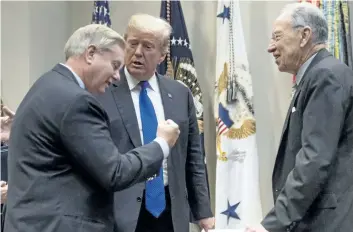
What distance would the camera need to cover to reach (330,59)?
5.81ft

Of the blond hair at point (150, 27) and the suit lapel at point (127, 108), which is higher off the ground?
the blond hair at point (150, 27)

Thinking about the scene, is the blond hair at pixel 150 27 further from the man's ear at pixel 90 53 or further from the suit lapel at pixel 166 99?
the man's ear at pixel 90 53

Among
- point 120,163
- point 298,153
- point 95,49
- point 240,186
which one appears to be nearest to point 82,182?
point 120,163

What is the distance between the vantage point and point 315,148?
1.64m

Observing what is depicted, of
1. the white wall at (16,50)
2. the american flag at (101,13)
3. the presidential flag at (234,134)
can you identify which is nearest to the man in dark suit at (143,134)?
the presidential flag at (234,134)

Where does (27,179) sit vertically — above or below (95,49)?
below

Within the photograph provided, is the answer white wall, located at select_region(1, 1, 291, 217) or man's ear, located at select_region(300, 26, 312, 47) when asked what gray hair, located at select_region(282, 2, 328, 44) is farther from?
white wall, located at select_region(1, 1, 291, 217)

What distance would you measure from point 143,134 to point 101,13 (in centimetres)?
147

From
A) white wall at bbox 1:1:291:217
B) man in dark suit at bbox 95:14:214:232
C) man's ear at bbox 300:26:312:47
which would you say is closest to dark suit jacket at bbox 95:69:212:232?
man in dark suit at bbox 95:14:214:232

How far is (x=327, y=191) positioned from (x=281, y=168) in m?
0.19

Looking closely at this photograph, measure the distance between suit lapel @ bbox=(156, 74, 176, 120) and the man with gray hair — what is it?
56 cm

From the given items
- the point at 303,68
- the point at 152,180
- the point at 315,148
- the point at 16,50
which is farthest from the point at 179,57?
the point at 315,148

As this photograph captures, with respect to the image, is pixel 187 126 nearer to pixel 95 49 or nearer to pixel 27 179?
pixel 95 49

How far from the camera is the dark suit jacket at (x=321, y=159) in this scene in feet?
5.40
